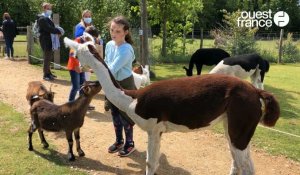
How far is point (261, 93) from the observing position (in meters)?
3.91

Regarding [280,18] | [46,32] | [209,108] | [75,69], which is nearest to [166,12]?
[46,32]

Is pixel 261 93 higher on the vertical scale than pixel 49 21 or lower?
lower

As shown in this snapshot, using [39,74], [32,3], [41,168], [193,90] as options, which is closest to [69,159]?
[41,168]

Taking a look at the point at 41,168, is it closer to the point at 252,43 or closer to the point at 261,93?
the point at 261,93

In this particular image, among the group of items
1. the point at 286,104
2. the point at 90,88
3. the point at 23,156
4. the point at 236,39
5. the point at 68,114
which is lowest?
the point at 286,104

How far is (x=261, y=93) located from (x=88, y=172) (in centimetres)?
260

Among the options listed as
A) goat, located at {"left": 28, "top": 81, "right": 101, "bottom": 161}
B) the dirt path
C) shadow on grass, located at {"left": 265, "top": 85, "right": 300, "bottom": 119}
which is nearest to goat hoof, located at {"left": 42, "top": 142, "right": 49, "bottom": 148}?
the dirt path

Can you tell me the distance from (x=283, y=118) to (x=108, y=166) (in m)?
4.84

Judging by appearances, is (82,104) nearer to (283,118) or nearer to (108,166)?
(108,166)

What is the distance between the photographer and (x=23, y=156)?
19.3 feet

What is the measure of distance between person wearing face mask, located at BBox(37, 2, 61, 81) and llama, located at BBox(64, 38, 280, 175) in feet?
25.5

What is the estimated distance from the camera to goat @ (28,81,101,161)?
5.52 metres

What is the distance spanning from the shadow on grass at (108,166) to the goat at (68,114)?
0.14 metres

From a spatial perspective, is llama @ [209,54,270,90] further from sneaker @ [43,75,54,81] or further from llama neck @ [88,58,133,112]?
llama neck @ [88,58,133,112]
